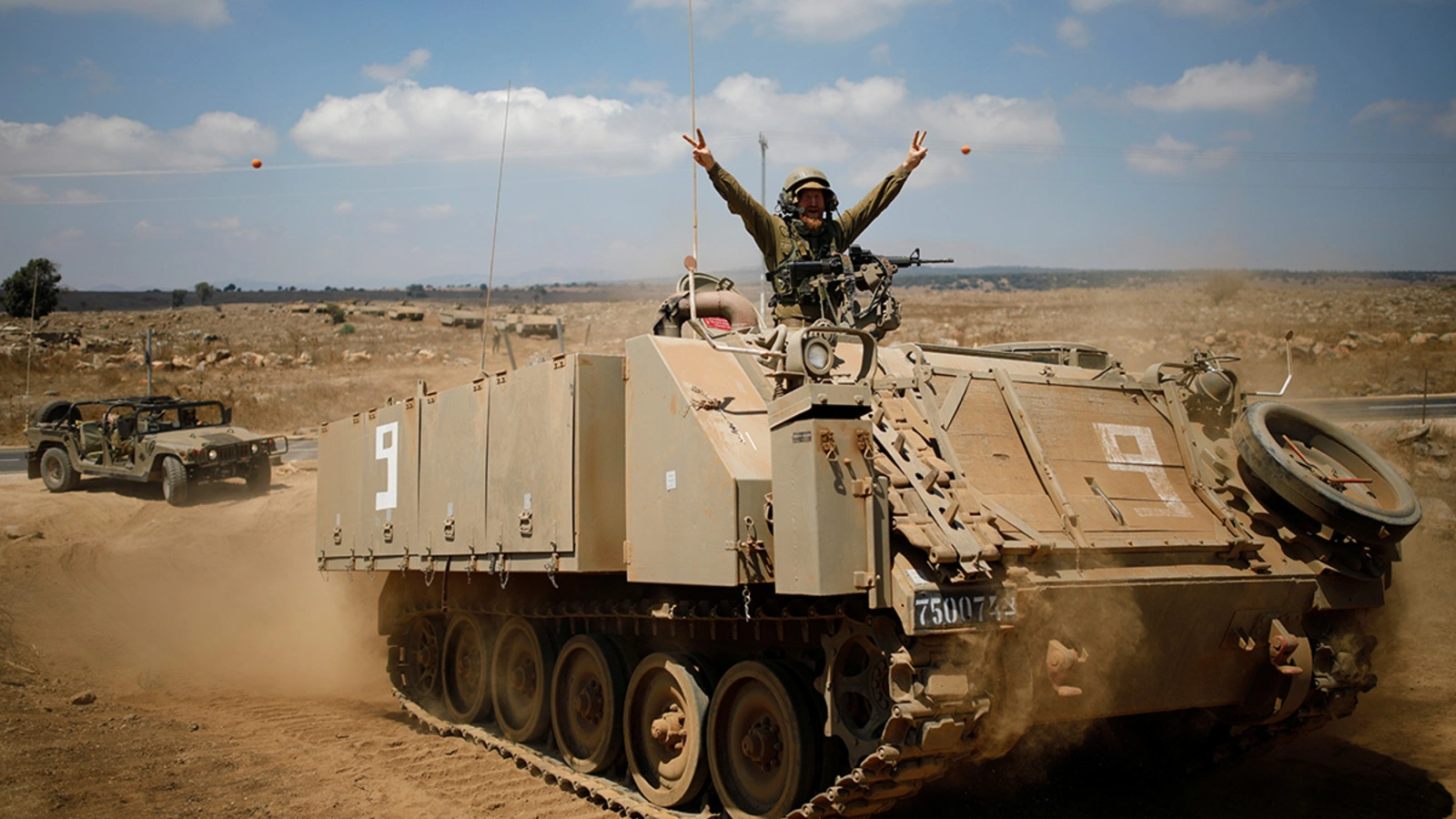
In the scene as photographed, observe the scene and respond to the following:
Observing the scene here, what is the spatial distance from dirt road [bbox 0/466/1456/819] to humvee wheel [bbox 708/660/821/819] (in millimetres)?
1274

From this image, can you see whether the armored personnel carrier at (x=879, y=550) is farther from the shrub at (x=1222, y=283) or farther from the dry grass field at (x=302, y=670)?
the shrub at (x=1222, y=283)

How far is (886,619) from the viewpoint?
18.5ft

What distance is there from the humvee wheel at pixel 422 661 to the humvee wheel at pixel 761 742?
16.5 feet

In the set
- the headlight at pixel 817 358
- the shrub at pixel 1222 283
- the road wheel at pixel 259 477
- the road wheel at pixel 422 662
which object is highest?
the shrub at pixel 1222 283

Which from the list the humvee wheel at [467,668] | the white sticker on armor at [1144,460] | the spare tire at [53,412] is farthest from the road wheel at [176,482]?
the white sticker on armor at [1144,460]

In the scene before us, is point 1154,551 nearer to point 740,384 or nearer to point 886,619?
point 886,619

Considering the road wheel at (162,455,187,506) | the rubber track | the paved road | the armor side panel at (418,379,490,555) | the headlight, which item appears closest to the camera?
the rubber track

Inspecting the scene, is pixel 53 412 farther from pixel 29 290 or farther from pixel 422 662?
pixel 29 290

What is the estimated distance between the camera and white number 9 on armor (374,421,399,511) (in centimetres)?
1062

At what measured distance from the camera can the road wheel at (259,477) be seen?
21.5m

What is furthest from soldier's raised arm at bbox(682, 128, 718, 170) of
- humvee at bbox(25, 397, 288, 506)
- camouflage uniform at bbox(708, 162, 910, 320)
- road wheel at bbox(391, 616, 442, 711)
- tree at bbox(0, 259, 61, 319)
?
tree at bbox(0, 259, 61, 319)

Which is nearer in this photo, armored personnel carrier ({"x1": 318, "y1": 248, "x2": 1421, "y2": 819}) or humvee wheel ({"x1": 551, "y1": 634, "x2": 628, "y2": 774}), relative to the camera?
armored personnel carrier ({"x1": 318, "y1": 248, "x2": 1421, "y2": 819})

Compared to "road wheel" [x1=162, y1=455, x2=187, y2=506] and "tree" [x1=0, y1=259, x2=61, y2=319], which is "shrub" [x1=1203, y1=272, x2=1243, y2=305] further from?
"tree" [x1=0, y1=259, x2=61, y2=319]

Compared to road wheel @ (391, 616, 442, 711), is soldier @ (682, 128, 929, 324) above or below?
above
